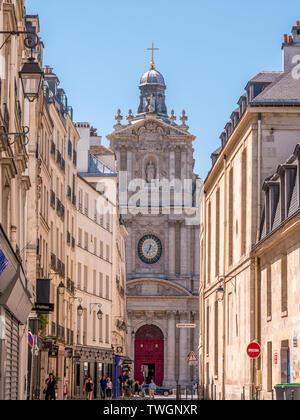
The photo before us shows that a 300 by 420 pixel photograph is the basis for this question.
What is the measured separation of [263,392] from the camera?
A: 31.5m

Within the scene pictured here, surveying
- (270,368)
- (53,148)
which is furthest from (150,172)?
(270,368)

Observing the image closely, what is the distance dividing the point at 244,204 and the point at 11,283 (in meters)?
19.4

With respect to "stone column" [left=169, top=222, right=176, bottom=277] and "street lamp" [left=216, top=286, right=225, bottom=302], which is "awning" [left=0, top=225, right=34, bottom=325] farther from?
"stone column" [left=169, top=222, right=176, bottom=277]

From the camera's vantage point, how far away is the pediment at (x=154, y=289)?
8312cm

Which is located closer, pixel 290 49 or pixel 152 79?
pixel 290 49

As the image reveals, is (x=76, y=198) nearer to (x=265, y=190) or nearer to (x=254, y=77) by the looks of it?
(x=254, y=77)

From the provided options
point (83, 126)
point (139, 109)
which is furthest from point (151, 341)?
point (83, 126)

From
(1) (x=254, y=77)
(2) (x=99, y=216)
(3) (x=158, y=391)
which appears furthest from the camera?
(3) (x=158, y=391)

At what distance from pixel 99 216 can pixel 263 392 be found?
27809 mm

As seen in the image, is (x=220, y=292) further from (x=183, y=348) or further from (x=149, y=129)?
(x=149, y=129)

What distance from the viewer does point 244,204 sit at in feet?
120

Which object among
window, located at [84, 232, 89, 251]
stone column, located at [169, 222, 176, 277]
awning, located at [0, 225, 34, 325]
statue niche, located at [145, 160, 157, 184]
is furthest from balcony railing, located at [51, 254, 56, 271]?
stone column, located at [169, 222, 176, 277]

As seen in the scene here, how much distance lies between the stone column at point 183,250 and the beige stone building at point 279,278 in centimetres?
5104

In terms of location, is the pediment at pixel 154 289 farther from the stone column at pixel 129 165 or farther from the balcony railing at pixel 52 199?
the balcony railing at pixel 52 199
